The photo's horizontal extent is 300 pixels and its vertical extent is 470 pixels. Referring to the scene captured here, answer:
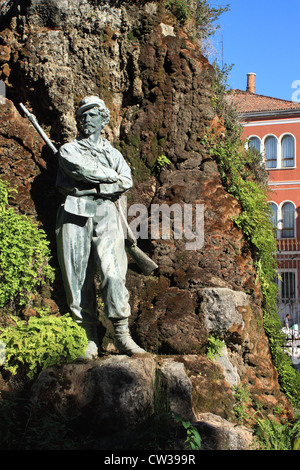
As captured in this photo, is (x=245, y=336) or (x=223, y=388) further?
(x=245, y=336)

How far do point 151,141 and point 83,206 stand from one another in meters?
1.69

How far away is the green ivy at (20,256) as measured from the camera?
656cm

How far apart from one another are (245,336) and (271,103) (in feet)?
72.9

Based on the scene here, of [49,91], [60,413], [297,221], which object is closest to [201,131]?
[49,91]

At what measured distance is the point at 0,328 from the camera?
6309 mm

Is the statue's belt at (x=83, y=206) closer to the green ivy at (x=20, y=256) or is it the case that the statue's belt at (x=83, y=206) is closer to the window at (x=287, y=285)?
the green ivy at (x=20, y=256)

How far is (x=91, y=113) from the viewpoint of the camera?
6355 millimetres

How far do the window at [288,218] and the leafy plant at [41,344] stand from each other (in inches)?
872

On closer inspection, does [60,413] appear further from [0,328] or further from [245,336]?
[245,336]

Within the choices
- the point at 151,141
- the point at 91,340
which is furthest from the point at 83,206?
the point at 151,141

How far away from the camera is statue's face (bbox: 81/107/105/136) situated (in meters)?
6.36

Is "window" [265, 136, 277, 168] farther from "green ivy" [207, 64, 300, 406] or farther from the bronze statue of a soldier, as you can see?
the bronze statue of a soldier

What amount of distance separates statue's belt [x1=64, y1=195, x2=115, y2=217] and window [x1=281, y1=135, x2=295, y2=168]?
72.8 ft

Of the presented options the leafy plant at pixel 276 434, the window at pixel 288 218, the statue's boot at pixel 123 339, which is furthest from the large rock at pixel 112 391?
the window at pixel 288 218
